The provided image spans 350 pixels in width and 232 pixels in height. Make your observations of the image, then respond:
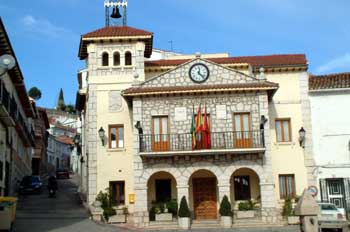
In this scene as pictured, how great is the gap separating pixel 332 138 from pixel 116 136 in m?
11.8

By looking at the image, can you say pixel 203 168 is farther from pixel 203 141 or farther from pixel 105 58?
pixel 105 58

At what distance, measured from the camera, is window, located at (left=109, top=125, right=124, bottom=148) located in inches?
1174

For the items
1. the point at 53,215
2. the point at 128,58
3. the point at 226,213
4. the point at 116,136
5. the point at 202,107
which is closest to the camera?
the point at 226,213

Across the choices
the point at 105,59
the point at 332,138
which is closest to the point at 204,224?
the point at 332,138

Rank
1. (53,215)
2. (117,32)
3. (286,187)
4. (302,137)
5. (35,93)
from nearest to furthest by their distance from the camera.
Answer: (53,215), (286,187), (302,137), (117,32), (35,93)

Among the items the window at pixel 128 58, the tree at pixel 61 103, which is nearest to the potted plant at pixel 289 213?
the window at pixel 128 58

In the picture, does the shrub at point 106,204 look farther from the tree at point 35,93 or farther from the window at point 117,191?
the tree at point 35,93

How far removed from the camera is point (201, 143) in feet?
91.6

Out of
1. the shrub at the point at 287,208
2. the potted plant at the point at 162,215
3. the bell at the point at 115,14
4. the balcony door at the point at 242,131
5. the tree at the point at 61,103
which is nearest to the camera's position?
the potted plant at the point at 162,215

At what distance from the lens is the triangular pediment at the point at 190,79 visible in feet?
94.6

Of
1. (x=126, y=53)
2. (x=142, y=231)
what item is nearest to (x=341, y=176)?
(x=142, y=231)

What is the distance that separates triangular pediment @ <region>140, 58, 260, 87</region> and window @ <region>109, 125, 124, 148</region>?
117 inches

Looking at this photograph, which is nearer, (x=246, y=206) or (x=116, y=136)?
(x=246, y=206)

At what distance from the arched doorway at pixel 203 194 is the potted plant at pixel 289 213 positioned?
358cm
